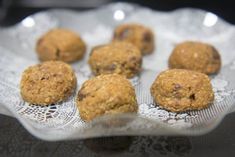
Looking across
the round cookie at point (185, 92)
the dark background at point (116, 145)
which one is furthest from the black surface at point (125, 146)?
the round cookie at point (185, 92)

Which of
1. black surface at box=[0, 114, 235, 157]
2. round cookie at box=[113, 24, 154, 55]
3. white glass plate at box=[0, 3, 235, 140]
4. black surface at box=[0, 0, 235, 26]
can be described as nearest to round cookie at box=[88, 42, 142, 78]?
white glass plate at box=[0, 3, 235, 140]

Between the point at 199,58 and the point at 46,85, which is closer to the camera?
the point at 46,85

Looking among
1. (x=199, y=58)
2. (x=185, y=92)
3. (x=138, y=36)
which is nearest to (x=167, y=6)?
(x=138, y=36)

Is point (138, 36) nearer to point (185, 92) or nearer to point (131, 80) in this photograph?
point (131, 80)

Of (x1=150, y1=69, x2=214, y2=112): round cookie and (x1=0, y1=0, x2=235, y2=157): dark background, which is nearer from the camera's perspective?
(x1=0, y1=0, x2=235, y2=157): dark background

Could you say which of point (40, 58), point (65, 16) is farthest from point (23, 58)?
point (65, 16)

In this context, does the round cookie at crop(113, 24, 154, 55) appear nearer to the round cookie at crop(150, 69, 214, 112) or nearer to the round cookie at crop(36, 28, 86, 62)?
the round cookie at crop(36, 28, 86, 62)
